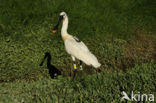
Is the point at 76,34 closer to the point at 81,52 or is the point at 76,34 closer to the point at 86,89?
the point at 81,52

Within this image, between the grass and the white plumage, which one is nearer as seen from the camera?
the white plumage

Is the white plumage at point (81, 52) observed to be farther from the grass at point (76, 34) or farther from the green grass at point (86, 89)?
the grass at point (76, 34)

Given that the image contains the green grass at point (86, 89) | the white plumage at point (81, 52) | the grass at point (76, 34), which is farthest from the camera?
the grass at point (76, 34)

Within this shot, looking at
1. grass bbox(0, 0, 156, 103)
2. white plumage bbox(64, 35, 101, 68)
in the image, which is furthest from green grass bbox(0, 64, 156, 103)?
grass bbox(0, 0, 156, 103)

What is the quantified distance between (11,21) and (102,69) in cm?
368

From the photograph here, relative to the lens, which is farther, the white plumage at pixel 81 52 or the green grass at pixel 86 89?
the white plumage at pixel 81 52

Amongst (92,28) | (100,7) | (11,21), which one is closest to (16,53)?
(11,21)

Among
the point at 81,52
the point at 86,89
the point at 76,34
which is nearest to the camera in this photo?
the point at 86,89

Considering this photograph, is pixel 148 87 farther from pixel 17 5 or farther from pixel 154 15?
pixel 17 5

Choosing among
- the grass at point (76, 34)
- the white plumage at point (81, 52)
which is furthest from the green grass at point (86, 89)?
the grass at point (76, 34)

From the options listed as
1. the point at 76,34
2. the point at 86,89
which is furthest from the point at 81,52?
the point at 76,34

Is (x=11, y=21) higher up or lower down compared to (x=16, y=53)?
higher up

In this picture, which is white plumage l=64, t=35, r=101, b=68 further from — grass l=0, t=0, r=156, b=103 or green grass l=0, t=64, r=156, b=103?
grass l=0, t=0, r=156, b=103

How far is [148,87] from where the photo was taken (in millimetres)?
5316
